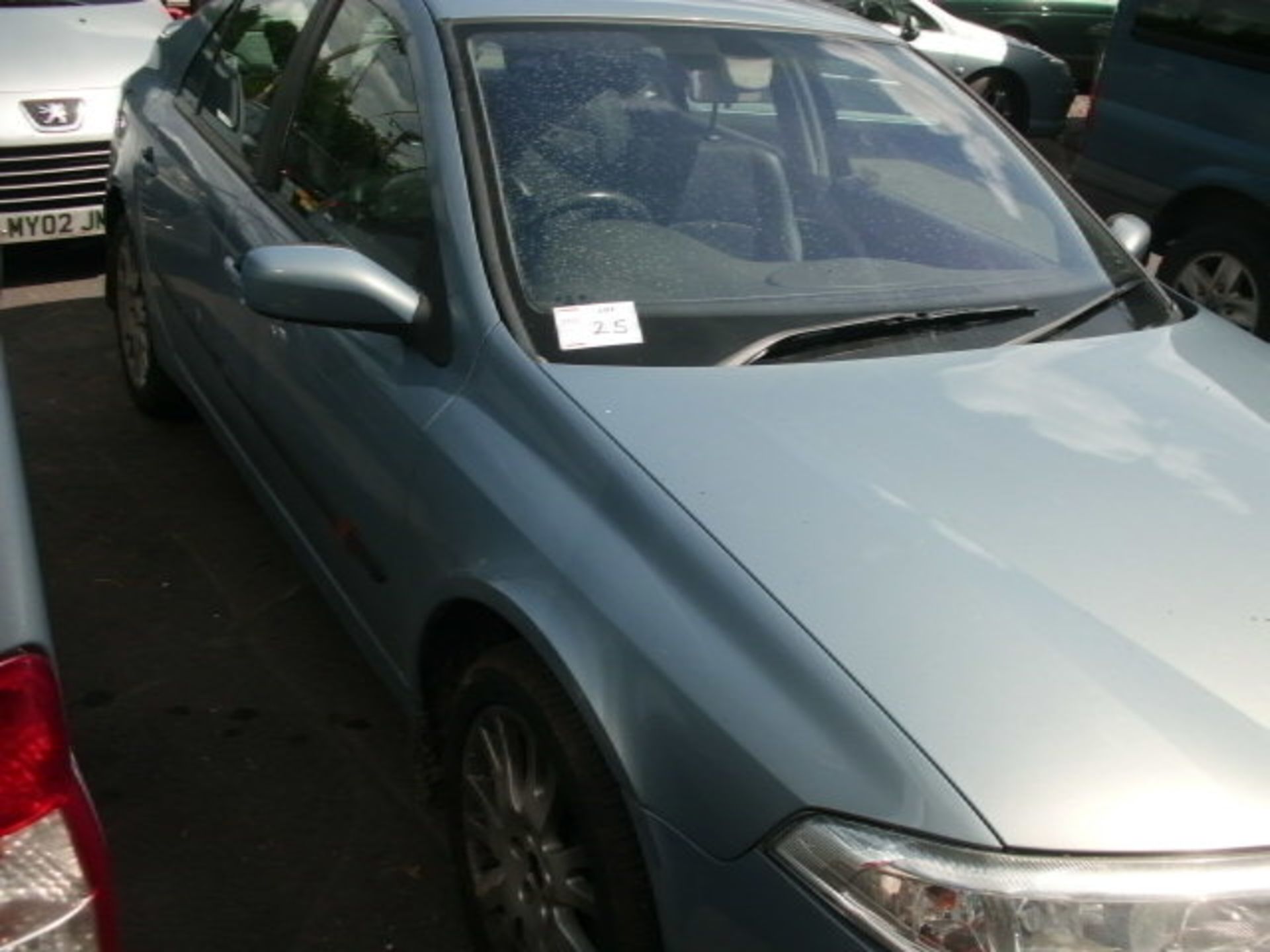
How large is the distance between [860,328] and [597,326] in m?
0.49

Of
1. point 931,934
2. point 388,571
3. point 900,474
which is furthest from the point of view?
point 388,571

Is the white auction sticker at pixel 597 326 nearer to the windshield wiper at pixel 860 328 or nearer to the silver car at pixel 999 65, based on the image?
the windshield wiper at pixel 860 328

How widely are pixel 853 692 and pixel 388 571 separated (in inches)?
44.4

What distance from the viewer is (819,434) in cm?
229

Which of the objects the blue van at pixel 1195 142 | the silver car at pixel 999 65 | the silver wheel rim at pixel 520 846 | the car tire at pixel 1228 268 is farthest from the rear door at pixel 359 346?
the silver car at pixel 999 65

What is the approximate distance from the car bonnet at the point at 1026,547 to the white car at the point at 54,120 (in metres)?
4.38

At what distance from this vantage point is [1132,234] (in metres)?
3.50

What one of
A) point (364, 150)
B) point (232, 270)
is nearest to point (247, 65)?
point (232, 270)

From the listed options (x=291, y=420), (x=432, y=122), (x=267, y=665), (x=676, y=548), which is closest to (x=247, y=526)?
(x=267, y=665)

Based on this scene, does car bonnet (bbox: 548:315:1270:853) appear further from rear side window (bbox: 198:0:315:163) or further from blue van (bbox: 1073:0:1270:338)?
blue van (bbox: 1073:0:1270:338)

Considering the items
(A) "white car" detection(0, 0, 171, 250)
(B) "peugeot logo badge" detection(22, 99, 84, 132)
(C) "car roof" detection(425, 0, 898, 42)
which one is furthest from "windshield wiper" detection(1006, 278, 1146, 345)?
(B) "peugeot logo badge" detection(22, 99, 84, 132)

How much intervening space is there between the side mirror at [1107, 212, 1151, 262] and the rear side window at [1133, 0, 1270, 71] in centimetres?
284

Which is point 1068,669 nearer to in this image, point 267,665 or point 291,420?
point 291,420

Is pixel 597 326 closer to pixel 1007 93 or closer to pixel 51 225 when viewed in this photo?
pixel 51 225
